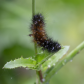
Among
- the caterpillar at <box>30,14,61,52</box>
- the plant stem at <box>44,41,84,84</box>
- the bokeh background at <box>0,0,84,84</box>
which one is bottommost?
the plant stem at <box>44,41,84,84</box>

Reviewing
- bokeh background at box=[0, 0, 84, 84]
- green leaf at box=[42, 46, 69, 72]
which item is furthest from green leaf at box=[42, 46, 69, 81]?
bokeh background at box=[0, 0, 84, 84]

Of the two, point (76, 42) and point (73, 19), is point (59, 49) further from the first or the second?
point (73, 19)

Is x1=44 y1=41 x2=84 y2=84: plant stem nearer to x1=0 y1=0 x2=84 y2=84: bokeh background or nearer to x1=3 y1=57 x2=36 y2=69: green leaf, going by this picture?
x1=3 y1=57 x2=36 y2=69: green leaf

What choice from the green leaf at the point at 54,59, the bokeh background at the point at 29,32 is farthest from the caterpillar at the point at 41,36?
the bokeh background at the point at 29,32

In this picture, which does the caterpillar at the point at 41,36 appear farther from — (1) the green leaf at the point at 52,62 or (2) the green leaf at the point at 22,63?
(2) the green leaf at the point at 22,63

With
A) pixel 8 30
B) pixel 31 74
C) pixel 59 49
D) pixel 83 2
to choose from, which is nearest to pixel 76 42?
pixel 83 2

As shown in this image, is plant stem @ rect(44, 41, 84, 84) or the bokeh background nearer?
plant stem @ rect(44, 41, 84, 84)

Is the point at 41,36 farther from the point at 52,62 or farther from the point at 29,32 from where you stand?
the point at 29,32
